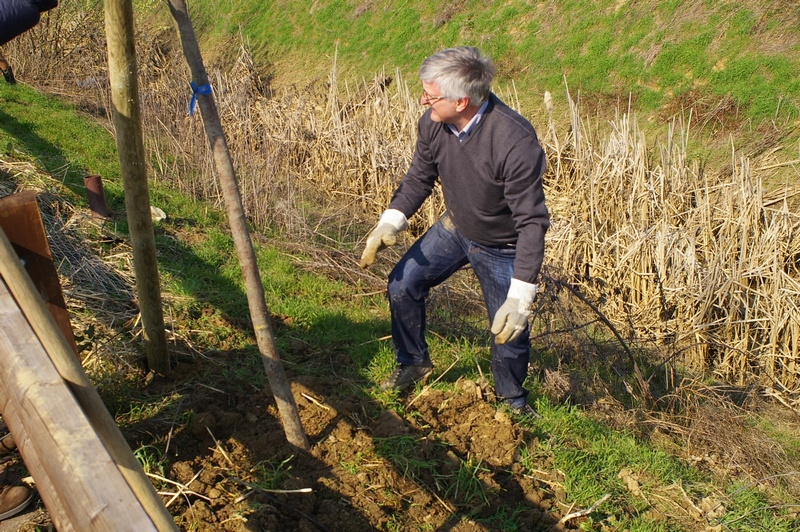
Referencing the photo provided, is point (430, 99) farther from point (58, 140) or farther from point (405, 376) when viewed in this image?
point (58, 140)

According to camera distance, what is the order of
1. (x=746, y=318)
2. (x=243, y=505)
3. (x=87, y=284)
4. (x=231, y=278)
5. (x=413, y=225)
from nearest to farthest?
(x=243, y=505), (x=87, y=284), (x=231, y=278), (x=746, y=318), (x=413, y=225)

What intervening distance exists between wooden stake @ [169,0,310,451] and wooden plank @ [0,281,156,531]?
1049 millimetres

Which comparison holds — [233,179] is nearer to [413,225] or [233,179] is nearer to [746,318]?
[746,318]

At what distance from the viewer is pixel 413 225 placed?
26.0 ft

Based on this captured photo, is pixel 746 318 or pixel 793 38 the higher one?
pixel 793 38

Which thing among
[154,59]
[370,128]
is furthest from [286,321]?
[154,59]

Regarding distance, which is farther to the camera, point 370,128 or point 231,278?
point 370,128

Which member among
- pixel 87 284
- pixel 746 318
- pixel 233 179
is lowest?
pixel 746 318

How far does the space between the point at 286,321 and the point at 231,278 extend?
2.86 feet

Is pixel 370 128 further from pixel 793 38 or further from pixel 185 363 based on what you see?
pixel 793 38

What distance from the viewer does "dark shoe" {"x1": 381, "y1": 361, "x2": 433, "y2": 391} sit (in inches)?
144

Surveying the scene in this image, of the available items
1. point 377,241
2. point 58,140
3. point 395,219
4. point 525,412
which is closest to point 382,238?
point 377,241

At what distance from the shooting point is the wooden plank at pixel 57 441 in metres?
1.30

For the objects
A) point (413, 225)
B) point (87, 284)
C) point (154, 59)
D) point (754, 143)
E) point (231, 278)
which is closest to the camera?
point (87, 284)
